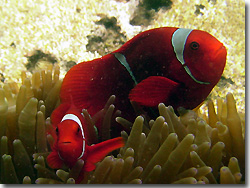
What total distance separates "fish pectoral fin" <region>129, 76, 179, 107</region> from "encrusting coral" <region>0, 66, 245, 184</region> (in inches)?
3.6

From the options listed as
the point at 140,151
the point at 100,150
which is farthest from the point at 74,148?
the point at 140,151

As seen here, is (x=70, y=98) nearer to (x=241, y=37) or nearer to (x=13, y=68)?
(x=13, y=68)

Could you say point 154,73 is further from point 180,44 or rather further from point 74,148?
point 74,148

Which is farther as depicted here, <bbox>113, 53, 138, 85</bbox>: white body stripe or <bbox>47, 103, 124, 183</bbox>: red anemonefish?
<bbox>113, 53, 138, 85</bbox>: white body stripe

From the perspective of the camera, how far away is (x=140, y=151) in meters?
0.85

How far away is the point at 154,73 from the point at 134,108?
18cm

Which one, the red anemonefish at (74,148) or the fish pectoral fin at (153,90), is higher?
the fish pectoral fin at (153,90)

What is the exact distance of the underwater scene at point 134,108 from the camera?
0.78m

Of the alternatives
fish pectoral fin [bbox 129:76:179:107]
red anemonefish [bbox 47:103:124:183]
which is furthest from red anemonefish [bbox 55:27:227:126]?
red anemonefish [bbox 47:103:124:183]

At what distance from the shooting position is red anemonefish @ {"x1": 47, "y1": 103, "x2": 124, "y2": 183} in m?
0.73

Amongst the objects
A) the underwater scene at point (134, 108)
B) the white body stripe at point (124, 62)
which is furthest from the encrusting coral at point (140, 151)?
the white body stripe at point (124, 62)

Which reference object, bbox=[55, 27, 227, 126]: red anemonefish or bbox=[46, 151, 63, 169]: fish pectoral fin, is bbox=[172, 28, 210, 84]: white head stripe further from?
bbox=[46, 151, 63, 169]: fish pectoral fin

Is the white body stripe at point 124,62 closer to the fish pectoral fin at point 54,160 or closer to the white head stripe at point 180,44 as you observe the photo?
the white head stripe at point 180,44

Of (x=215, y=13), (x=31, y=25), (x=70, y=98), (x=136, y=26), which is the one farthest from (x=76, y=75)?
(x=215, y=13)
